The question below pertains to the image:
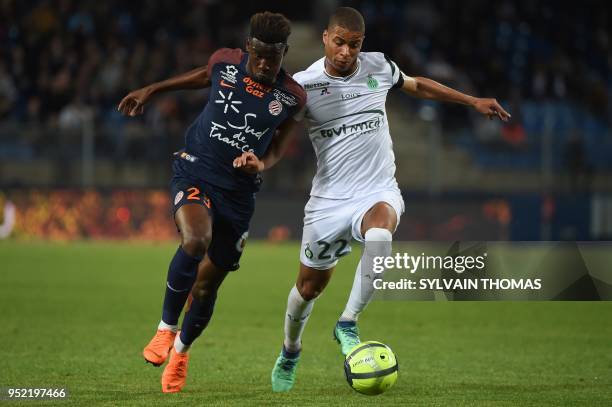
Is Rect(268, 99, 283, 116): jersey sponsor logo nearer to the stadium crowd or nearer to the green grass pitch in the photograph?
the green grass pitch

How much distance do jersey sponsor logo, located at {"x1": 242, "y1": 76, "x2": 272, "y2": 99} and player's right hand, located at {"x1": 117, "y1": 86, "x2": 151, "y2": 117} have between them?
1.99 feet

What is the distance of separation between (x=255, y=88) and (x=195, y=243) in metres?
1.06

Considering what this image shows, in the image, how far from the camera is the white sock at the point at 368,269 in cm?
667

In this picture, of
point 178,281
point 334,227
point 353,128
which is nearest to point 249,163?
point 178,281

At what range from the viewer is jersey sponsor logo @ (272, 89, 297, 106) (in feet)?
22.5

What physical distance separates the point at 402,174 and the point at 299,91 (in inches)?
462

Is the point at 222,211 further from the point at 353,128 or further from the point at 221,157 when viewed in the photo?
the point at 353,128

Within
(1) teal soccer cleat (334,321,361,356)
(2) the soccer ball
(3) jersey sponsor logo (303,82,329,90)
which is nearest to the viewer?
(2) the soccer ball

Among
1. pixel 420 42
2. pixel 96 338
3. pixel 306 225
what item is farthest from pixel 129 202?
pixel 306 225

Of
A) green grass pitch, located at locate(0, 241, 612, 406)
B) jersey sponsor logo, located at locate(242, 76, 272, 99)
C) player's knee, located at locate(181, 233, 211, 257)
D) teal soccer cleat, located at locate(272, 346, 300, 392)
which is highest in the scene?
jersey sponsor logo, located at locate(242, 76, 272, 99)

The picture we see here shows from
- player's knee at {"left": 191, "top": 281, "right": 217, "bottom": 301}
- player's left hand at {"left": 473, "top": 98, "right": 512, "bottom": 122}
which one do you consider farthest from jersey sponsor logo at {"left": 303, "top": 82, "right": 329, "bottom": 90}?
player's knee at {"left": 191, "top": 281, "right": 217, "bottom": 301}

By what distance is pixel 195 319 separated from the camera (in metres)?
6.94

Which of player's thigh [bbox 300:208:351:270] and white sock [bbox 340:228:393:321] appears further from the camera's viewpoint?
player's thigh [bbox 300:208:351:270]

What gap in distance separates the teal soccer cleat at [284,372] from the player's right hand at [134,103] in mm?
1783
